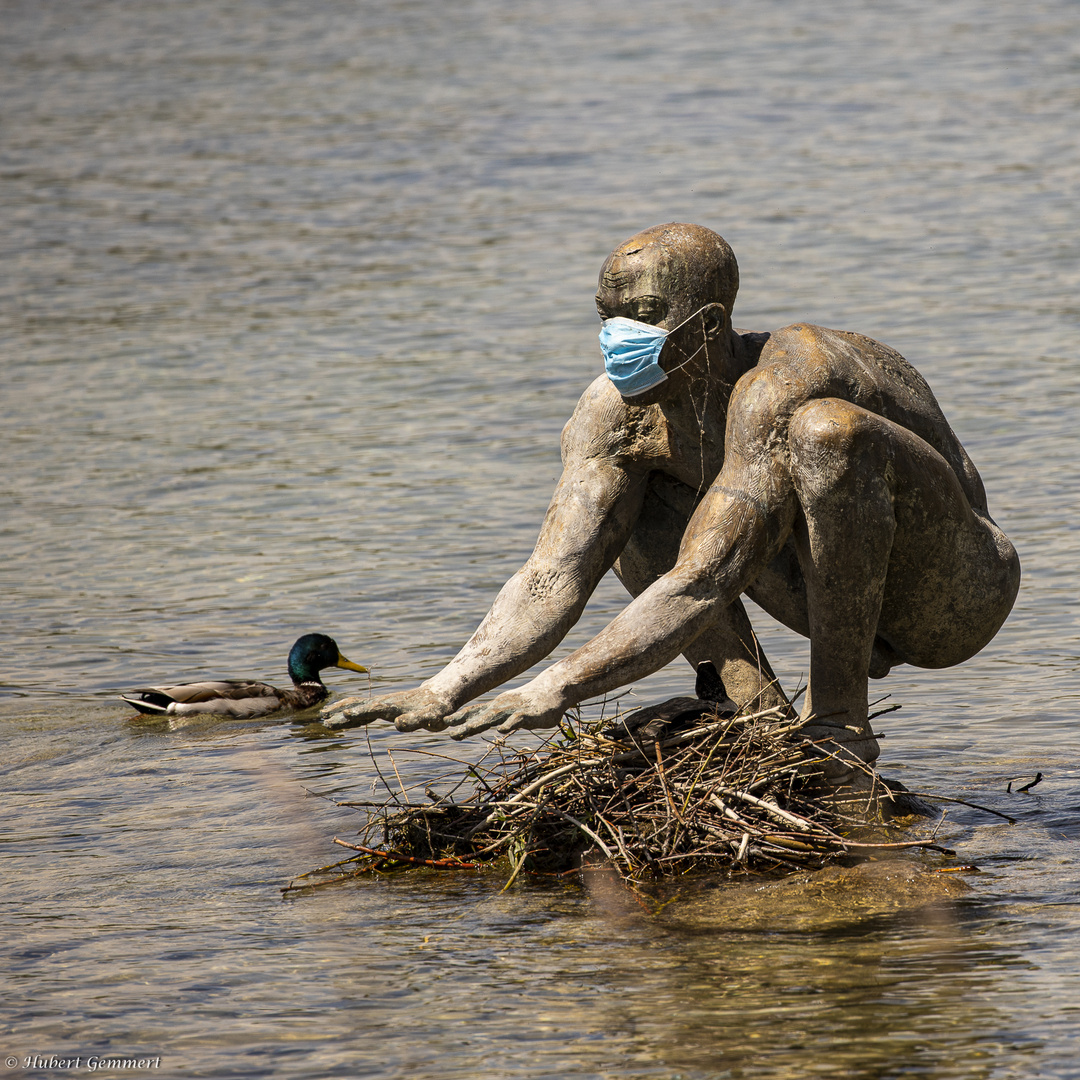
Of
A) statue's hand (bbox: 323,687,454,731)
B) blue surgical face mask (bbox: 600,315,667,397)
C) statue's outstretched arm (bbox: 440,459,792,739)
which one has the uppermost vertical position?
blue surgical face mask (bbox: 600,315,667,397)

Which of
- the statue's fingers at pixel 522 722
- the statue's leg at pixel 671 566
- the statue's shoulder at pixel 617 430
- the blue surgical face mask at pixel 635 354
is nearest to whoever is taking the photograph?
the statue's fingers at pixel 522 722

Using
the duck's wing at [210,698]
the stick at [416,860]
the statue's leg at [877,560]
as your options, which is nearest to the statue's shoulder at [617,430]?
the statue's leg at [877,560]

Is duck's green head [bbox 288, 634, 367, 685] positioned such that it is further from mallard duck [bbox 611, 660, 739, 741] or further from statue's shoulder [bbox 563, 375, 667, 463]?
statue's shoulder [bbox 563, 375, 667, 463]

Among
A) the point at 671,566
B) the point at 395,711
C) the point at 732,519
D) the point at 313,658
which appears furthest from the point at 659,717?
the point at 313,658

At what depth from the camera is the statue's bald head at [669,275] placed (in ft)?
19.9

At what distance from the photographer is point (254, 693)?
32.8 feet

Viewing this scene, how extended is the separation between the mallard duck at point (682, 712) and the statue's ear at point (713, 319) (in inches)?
51.3

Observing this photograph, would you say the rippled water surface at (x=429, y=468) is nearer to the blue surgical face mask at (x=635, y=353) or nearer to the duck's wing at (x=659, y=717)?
the duck's wing at (x=659, y=717)

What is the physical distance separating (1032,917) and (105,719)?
556 centimetres

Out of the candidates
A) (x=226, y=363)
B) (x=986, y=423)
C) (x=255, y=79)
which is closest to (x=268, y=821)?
(x=986, y=423)

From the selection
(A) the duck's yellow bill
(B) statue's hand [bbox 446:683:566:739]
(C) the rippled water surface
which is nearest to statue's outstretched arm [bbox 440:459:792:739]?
(B) statue's hand [bbox 446:683:566:739]

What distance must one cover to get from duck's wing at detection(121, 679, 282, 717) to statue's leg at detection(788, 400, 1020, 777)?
13.9ft

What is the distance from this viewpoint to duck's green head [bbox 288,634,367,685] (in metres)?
10.3

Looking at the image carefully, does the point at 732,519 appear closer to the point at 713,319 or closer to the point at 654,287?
the point at 713,319
